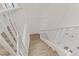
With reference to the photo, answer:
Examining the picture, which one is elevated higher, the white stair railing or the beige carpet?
the white stair railing

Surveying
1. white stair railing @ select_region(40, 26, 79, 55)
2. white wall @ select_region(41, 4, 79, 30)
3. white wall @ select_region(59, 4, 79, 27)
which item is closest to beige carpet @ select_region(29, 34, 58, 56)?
white stair railing @ select_region(40, 26, 79, 55)

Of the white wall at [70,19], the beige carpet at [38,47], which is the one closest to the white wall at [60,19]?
the white wall at [70,19]

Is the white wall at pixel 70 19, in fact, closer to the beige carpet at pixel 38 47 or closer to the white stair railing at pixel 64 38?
the white stair railing at pixel 64 38

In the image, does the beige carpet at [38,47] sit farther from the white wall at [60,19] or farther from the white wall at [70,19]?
the white wall at [70,19]

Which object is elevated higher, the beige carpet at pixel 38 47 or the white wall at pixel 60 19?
the white wall at pixel 60 19

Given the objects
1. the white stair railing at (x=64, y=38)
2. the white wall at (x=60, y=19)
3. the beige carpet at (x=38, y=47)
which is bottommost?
the beige carpet at (x=38, y=47)

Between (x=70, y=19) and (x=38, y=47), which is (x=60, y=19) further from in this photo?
(x=38, y=47)

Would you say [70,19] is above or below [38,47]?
above

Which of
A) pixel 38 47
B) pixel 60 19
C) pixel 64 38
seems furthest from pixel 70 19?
pixel 38 47

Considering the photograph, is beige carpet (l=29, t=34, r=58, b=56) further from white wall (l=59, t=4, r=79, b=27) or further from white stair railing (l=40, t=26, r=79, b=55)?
white wall (l=59, t=4, r=79, b=27)

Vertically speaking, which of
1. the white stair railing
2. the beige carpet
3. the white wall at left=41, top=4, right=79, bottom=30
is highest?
the white wall at left=41, top=4, right=79, bottom=30

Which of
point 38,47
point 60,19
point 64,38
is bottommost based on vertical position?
point 38,47

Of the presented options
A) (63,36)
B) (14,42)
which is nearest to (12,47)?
(14,42)

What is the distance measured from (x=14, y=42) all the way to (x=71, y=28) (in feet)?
1.95
